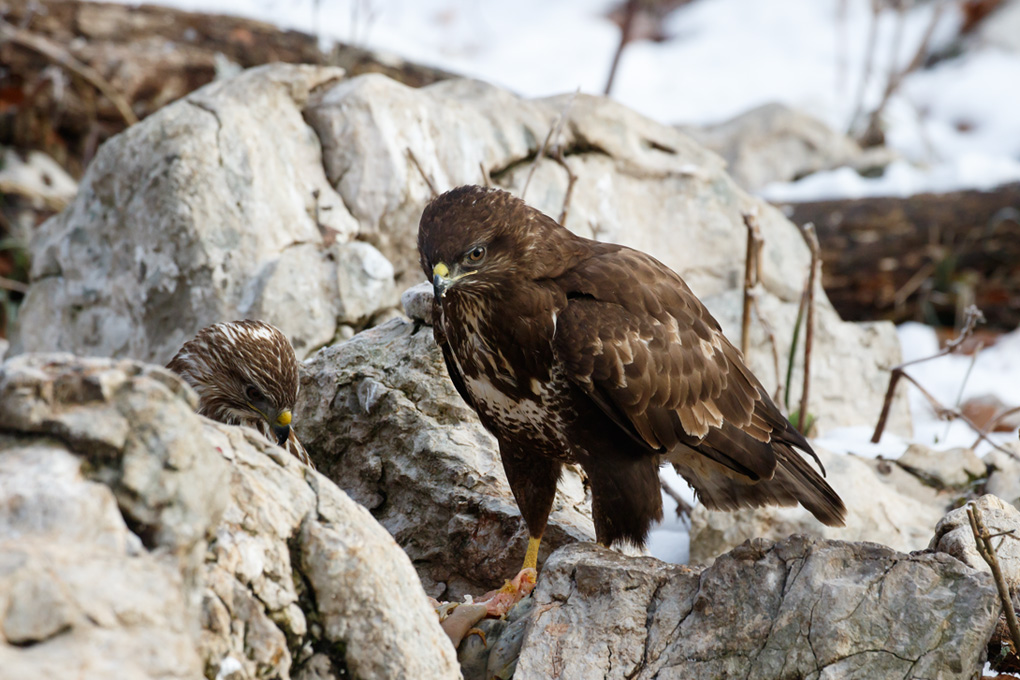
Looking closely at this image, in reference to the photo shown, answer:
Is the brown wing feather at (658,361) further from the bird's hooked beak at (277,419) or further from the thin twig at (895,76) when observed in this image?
the thin twig at (895,76)

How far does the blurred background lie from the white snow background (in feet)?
0.12

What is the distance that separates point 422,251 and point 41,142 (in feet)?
22.5

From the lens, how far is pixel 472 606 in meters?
3.21

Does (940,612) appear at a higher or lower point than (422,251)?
lower

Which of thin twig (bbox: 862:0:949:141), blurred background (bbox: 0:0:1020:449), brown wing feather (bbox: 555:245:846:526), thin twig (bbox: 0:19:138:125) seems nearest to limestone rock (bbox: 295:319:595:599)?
brown wing feather (bbox: 555:245:846:526)

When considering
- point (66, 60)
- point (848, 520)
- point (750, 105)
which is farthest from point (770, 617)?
point (750, 105)

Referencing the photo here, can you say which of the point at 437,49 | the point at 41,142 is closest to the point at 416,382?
the point at 41,142

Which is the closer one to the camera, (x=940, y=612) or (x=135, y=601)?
(x=135, y=601)

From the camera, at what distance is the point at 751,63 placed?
1388 cm

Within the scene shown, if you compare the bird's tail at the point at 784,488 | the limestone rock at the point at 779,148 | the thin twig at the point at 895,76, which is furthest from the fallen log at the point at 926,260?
the bird's tail at the point at 784,488

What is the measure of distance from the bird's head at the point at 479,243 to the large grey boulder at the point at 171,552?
2.80 feet

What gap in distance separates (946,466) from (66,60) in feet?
23.4

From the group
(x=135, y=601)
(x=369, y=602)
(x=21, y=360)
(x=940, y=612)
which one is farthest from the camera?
(x=940, y=612)

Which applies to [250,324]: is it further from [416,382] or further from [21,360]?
[21,360]
